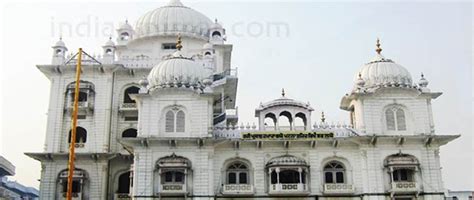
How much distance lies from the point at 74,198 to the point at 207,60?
13.9 meters

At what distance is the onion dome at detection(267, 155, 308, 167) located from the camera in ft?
113

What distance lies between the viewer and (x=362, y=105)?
35750 millimetres

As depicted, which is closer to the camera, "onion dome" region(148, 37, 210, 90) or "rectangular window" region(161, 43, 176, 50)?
"onion dome" region(148, 37, 210, 90)

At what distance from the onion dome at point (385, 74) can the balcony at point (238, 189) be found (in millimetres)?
10198

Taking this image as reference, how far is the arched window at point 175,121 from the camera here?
115 ft

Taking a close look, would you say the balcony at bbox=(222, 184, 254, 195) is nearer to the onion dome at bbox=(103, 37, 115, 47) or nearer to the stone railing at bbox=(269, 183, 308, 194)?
the stone railing at bbox=(269, 183, 308, 194)

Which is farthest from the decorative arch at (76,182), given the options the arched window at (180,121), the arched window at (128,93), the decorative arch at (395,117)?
the decorative arch at (395,117)

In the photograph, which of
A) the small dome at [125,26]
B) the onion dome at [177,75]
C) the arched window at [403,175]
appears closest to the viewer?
the arched window at [403,175]

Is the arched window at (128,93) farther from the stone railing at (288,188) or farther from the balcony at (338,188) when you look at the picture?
the balcony at (338,188)

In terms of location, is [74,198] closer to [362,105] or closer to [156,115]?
[156,115]

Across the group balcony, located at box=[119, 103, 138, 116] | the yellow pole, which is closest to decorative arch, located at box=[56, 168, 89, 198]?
the yellow pole

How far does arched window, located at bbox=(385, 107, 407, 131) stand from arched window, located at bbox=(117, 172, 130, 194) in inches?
735

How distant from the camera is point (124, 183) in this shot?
40094 mm

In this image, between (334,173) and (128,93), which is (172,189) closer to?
(334,173)
